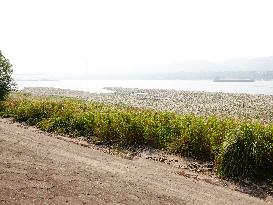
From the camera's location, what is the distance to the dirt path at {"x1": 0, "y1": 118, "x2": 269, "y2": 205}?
25.4 ft

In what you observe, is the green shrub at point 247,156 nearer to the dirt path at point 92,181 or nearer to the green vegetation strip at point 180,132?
the green vegetation strip at point 180,132

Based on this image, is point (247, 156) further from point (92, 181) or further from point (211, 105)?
point (211, 105)

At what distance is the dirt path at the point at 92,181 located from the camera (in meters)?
7.74

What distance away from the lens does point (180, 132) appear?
41.3ft

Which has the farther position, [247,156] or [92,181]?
[247,156]

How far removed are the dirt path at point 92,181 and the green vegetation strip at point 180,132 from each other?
1142 mm

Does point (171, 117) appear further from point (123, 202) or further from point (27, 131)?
point (123, 202)

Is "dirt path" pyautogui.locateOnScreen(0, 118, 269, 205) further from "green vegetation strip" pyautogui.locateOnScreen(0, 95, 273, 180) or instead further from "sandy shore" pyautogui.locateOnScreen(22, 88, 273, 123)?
"sandy shore" pyautogui.locateOnScreen(22, 88, 273, 123)

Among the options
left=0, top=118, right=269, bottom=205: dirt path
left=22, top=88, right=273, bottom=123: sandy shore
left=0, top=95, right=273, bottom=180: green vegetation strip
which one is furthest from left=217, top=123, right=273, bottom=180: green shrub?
left=22, top=88, right=273, bottom=123: sandy shore

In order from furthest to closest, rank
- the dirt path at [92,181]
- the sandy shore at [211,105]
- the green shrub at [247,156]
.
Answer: the sandy shore at [211,105], the green shrub at [247,156], the dirt path at [92,181]

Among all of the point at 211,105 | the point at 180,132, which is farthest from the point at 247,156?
the point at 211,105

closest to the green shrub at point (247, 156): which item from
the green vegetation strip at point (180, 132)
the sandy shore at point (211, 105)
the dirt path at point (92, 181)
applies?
the green vegetation strip at point (180, 132)

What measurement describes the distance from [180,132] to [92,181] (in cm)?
474

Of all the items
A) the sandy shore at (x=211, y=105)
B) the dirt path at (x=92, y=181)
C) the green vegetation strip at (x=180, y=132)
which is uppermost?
the green vegetation strip at (x=180, y=132)
